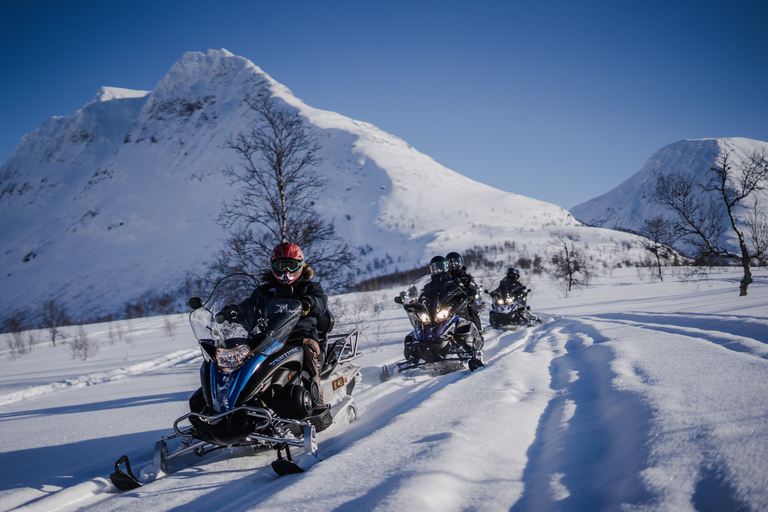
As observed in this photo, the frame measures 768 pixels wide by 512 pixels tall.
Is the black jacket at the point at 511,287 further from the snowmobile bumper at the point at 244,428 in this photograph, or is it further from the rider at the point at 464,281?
the snowmobile bumper at the point at 244,428

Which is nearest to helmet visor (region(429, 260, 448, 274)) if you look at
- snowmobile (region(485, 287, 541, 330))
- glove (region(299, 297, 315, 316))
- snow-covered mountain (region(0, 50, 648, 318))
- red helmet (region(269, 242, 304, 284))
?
red helmet (region(269, 242, 304, 284))

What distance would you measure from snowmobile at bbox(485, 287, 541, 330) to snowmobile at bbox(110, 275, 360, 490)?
954 cm

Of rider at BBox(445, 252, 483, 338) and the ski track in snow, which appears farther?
the ski track in snow

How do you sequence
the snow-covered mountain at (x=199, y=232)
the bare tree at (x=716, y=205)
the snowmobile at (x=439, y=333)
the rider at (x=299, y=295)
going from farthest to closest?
1. the snow-covered mountain at (x=199, y=232)
2. the bare tree at (x=716, y=205)
3. the snowmobile at (x=439, y=333)
4. the rider at (x=299, y=295)

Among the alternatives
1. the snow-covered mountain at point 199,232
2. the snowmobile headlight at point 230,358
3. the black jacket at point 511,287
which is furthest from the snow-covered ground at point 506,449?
the snow-covered mountain at point 199,232

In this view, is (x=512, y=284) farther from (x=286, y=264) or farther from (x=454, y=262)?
(x=286, y=264)

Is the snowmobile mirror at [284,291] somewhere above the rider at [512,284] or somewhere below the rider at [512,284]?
above

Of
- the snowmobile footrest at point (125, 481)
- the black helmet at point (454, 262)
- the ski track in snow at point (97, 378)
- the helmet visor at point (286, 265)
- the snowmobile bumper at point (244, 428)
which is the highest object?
the helmet visor at point (286, 265)

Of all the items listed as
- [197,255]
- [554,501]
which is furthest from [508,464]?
[197,255]

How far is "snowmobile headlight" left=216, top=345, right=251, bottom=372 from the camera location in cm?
296

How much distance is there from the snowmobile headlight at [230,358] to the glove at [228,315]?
0.40 metres

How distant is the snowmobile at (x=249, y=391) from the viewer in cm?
278

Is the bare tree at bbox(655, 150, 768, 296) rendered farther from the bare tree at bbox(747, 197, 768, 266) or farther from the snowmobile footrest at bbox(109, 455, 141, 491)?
the snowmobile footrest at bbox(109, 455, 141, 491)

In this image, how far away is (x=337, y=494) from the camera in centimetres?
213
